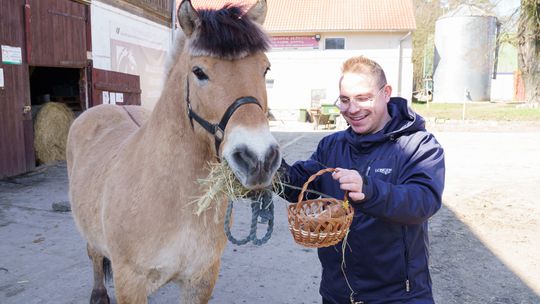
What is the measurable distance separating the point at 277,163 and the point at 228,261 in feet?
8.31

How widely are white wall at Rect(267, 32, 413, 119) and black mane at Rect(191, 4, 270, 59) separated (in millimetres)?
20409

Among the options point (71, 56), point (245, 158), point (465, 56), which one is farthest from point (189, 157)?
point (465, 56)

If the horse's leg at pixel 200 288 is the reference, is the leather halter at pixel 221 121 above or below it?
above

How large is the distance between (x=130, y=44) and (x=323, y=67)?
13686 millimetres

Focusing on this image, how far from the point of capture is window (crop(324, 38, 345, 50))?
2297 centimetres

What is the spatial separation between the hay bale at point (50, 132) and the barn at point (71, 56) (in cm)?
17

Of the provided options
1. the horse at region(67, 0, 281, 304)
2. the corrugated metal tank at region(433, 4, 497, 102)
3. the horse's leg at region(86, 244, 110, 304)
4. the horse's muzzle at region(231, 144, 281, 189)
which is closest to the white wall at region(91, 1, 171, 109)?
the horse's leg at region(86, 244, 110, 304)

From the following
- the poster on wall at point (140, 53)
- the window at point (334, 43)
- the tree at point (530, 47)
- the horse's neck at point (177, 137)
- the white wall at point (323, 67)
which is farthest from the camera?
the window at point (334, 43)

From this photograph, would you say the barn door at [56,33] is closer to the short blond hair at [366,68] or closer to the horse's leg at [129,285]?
the horse's leg at [129,285]

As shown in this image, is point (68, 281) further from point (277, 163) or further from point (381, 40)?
point (381, 40)

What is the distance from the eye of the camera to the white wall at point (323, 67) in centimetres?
2216

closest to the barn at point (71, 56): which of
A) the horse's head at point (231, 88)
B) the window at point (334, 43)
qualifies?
the horse's head at point (231, 88)

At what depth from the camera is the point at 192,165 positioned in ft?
6.96

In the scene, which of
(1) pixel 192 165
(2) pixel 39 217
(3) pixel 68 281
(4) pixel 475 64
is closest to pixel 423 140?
(1) pixel 192 165
